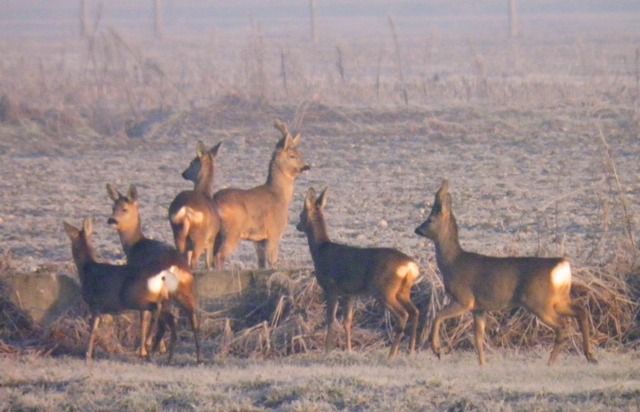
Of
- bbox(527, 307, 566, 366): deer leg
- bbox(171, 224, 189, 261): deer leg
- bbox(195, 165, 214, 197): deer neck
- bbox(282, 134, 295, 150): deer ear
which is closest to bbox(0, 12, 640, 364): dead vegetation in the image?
bbox(171, 224, 189, 261): deer leg

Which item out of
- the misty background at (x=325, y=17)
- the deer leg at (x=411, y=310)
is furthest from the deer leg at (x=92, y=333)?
the misty background at (x=325, y=17)

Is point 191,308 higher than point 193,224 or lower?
lower

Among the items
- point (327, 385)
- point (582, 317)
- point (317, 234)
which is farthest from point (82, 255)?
point (582, 317)

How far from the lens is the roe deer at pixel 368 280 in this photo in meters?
10.3

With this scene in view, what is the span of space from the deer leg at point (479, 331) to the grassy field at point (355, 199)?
16cm

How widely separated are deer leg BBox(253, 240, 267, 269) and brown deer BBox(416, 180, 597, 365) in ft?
10.6

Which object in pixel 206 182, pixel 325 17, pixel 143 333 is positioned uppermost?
pixel 206 182

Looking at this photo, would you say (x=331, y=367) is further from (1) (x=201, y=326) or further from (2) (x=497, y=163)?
(2) (x=497, y=163)

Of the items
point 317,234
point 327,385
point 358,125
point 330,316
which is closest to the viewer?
point 327,385

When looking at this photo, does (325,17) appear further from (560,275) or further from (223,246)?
(560,275)

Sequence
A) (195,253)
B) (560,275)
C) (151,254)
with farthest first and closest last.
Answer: (195,253)
(151,254)
(560,275)

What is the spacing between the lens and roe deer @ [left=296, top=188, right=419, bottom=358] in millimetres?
10336

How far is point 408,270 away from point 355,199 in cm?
699

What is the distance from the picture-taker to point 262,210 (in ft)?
43.6
